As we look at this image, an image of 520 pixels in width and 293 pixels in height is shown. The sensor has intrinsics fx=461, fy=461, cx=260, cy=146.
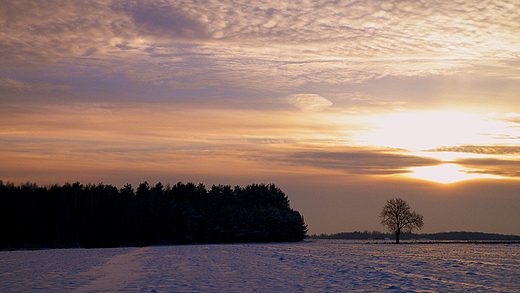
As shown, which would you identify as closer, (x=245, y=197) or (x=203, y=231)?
(x=203, y=231)

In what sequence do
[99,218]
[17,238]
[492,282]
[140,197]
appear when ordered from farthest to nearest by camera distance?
[140,197] → [99,218] → [17,238] → [492,282]

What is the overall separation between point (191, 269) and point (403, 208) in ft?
368

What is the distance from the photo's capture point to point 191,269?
114 ft

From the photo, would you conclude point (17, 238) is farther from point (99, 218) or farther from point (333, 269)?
point (333, 269)

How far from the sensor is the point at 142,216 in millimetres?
117688

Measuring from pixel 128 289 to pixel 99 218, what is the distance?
89591 mm

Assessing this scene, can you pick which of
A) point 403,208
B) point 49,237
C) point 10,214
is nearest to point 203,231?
point 49,237

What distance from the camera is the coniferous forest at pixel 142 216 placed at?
98562 mm

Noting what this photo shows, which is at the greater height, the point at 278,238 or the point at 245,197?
the point at 245,197

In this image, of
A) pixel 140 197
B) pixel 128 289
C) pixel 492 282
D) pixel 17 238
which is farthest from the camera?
pixel 140 197

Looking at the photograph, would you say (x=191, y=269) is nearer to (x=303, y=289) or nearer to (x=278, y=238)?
(x=303, y=289)

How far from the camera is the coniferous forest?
9856 centimetres

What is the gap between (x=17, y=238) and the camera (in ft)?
313

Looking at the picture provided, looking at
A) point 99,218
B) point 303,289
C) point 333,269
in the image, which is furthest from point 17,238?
point 303,289
